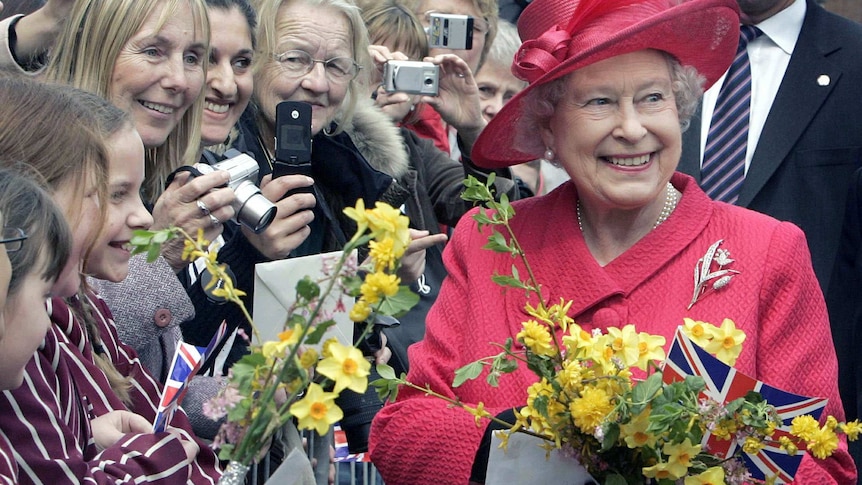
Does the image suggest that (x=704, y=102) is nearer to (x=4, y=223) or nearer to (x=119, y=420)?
(x=119, y=420)

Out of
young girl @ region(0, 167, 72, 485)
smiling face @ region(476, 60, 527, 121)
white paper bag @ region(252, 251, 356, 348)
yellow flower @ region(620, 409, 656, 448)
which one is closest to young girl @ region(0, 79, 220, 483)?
young girl @ region(0, 167, 72, 485)

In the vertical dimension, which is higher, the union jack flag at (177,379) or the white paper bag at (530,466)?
the union jack flag at (177,379)

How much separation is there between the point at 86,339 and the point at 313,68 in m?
1.73

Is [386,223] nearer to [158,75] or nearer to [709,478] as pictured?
[709,478]

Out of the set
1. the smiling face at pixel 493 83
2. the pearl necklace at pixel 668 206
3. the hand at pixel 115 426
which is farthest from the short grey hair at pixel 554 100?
the smiling face at pixel 493 83

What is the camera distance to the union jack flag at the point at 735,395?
2.25 m

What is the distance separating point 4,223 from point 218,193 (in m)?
1.19

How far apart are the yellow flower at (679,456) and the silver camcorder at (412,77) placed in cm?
267

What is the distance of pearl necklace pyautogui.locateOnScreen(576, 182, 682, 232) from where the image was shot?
3.08 m

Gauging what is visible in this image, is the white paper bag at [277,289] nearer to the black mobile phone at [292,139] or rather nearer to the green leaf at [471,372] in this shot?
the green leaf at [471,372]

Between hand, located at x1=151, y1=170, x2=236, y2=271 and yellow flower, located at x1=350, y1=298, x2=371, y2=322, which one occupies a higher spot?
yellow flower, located at x1=350, y1=298, x2=371, y2=322

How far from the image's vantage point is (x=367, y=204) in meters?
3.95

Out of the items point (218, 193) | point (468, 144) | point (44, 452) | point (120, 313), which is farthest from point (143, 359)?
point (468, 144)

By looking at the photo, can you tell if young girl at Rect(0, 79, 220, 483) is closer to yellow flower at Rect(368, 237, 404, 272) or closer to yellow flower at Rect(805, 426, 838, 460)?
yellow flower at Rect(368, 237, 404, 272)
